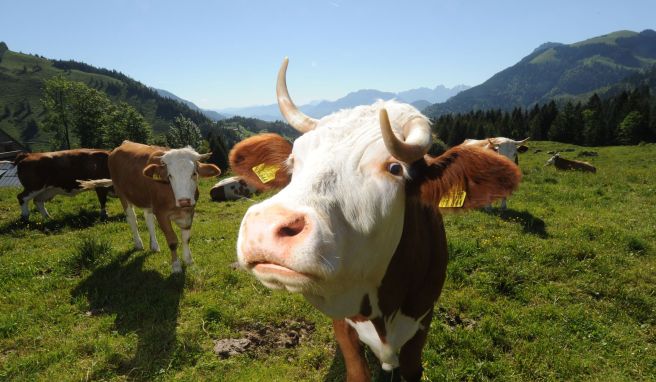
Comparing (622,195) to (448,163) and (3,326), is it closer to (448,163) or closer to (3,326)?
(448,163)

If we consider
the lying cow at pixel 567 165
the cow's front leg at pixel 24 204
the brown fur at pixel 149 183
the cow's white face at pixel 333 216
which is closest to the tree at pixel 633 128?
the lying cow at pixel 567 165

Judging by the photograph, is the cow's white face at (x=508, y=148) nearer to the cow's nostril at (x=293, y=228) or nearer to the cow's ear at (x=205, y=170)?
the cow's ear at (x=205, y=170)

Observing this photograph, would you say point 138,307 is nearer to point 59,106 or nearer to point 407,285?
point 407,285

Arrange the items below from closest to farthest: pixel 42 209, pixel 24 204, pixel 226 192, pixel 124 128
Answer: pixel 24 204 → pixel 42 209 → pixel 226 192 → pixel 124 128

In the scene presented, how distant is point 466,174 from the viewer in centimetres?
224

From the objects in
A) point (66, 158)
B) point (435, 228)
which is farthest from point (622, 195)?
Answer: point (66, 158)

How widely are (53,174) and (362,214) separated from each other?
12.1 m

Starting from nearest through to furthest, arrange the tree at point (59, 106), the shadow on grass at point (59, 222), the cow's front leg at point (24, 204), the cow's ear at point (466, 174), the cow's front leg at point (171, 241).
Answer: the cow's ear at point (466, 174) → the cow's front leg at point (171, 241) → the shadow on grass at point (59, 222) → the cow's front leg at point (24, 204) → the tree at point (59, 106)

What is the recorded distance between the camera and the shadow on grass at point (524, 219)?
306 inches

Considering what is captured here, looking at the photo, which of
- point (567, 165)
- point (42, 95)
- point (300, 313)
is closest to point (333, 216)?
point (300, 313)

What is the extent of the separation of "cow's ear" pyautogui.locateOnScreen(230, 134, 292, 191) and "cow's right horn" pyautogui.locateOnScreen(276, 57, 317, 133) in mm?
228

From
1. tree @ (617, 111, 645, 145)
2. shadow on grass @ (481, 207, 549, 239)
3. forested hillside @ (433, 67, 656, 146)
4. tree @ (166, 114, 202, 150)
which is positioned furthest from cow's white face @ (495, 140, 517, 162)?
tree @ (166, 114, 202, 150)

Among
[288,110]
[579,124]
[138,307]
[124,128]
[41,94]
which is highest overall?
[41,94]

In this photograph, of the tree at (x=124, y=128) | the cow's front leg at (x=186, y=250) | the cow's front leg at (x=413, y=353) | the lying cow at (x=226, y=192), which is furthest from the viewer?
the tree at (x=124, y=128)
